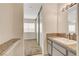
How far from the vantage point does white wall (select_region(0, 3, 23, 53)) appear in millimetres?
2406

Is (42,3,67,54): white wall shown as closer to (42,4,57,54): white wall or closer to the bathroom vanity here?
(42,4,57,54): white wall

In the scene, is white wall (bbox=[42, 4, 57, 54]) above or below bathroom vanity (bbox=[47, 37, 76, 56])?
above

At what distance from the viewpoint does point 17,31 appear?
2443mm

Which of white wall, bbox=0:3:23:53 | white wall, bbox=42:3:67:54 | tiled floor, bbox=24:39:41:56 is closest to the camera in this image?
white wall, bbox=0:3:23:53

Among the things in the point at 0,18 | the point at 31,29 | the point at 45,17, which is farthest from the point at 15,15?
the point at 31,29

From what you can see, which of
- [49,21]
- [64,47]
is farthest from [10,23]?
[49,21]

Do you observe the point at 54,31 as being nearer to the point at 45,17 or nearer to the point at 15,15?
the point at 45,17

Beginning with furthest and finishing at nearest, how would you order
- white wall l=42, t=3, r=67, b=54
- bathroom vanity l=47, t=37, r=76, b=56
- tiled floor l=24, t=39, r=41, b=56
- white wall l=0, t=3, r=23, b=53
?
1. white wall l=42, t=3, r=67, b=54
2. tiled floor l=24, t=39, r=41, b=56
3. white wall l=0, t=3, r=23, b=53
4. bathroom vanity l=47, t=37, r=76, b=56

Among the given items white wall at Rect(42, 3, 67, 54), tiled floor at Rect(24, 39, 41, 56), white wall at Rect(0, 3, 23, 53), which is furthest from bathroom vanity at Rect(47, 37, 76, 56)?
white wall at Rect(42, 3, 67, 54)

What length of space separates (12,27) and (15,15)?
0.24m

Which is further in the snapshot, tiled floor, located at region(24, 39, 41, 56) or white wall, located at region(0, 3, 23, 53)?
tiled floor, located at region(24, 39, 41, 56)

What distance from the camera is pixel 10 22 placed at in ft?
8.05

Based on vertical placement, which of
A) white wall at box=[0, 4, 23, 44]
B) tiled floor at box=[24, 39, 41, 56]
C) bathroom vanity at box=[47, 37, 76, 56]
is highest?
white wall at box=[0, 4, 23, 44]

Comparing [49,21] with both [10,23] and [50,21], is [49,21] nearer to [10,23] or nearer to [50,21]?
[50,21]
